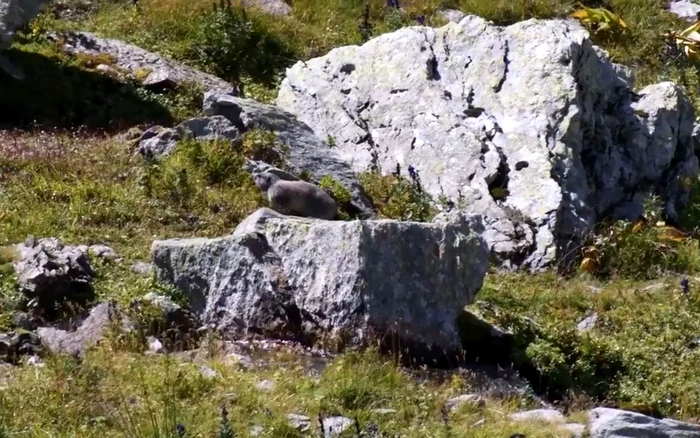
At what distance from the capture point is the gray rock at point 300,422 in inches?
277

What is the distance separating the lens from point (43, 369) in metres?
7.65

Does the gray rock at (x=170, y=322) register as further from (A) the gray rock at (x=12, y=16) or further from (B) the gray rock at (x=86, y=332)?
(A) the gray rock at (x=12, y=16)

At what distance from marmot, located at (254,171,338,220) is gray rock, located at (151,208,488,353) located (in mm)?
2082

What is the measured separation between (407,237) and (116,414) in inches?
118

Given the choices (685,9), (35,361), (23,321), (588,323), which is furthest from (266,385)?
(685,9)

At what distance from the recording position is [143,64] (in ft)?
53.9

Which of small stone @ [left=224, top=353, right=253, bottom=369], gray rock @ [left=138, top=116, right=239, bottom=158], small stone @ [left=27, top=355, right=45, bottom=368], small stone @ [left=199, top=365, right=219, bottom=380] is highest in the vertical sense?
gray rock @ [left=138, top=116, right=239, bottom=158]

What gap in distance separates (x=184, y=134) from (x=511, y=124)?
3791 millimetres

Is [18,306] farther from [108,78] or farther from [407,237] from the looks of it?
[108,78]

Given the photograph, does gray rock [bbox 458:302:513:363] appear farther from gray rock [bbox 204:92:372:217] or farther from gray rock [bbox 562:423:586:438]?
gray rock [bbox 204:92:372:217]

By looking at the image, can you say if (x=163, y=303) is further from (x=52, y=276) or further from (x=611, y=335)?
(x=611, y=335)

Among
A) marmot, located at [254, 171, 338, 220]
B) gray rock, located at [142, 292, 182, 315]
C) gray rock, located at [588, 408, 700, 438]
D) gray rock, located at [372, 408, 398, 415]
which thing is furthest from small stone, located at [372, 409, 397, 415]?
marmot, located at [254, 171, 338, 220]

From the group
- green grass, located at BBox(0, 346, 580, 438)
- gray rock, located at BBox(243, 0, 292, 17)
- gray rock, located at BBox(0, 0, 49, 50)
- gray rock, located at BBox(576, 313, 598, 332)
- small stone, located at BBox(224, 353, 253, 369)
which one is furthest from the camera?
gray rock, located at BBox(243, 0, 292, 17)

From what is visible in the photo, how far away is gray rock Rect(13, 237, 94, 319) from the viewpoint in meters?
9.31
